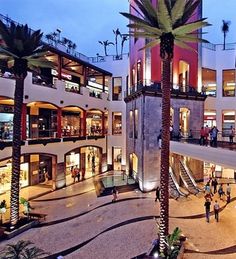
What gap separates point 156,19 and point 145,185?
16.2 m

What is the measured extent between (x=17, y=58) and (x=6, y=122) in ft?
26.6

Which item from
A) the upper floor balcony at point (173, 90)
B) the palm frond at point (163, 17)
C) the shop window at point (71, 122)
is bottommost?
the shop window at point (71, 122)

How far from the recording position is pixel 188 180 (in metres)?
25.8

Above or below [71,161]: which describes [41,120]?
above

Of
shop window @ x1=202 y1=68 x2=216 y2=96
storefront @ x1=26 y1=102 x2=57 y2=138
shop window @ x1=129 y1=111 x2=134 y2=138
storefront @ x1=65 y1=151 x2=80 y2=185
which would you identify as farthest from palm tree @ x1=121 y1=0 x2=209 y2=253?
shop window @ x1=202 y1=68 x2=216 y2=96

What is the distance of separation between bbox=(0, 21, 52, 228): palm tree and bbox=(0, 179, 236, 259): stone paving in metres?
2.74

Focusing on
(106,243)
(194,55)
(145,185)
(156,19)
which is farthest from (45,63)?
(194,55)

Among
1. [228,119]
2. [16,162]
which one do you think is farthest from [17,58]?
[228,119]

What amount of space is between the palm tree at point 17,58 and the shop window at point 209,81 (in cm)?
2324

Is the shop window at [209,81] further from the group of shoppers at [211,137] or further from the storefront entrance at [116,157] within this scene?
the group of shoppers at [211,137]

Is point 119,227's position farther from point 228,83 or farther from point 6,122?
point 228,83

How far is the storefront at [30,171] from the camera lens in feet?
83.1

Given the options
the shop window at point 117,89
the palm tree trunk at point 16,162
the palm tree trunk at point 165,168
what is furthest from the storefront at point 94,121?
the palm tree trunk at point 165,168

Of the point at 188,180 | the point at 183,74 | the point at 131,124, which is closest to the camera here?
the point at 188,180
